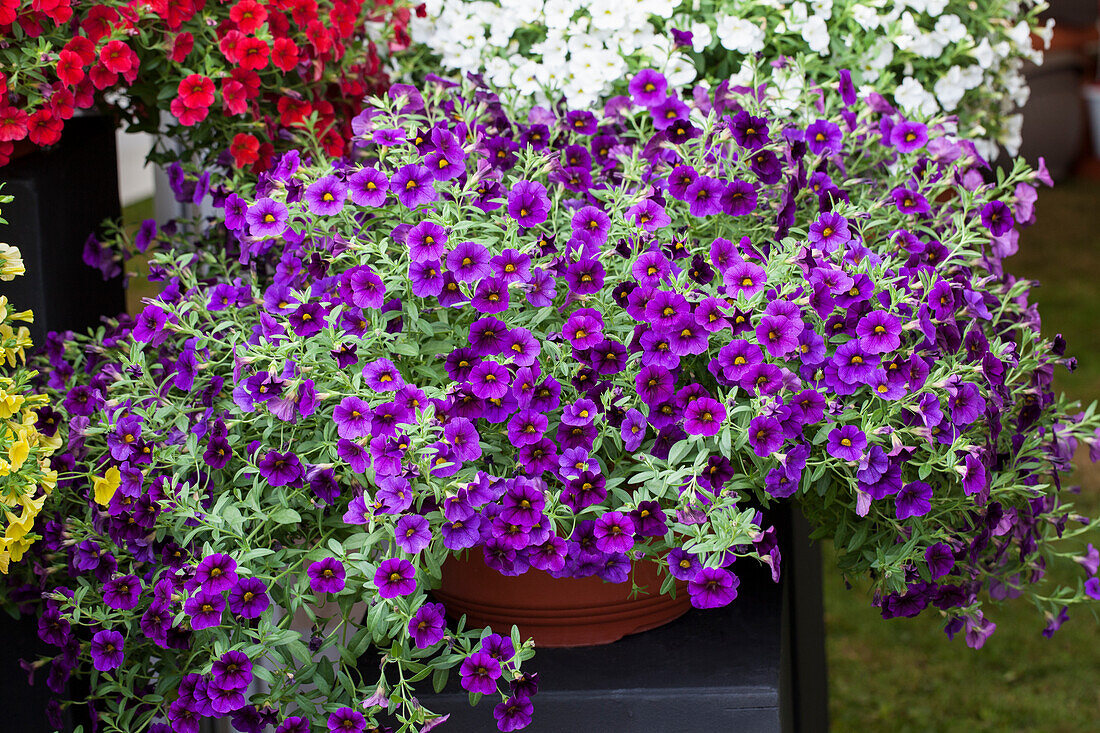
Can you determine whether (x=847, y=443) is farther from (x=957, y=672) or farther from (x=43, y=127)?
(x=957, y=672)

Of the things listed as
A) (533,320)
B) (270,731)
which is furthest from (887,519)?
(270,731)

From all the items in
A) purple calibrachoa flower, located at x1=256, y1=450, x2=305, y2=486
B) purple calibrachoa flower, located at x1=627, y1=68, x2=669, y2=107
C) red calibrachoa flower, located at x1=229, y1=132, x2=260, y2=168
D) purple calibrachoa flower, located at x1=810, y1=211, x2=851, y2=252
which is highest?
purple calibrachoa flower, located at x1=627, y1=68, x2=669, y2=107

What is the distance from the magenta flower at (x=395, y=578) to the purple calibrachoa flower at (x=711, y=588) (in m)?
0.24

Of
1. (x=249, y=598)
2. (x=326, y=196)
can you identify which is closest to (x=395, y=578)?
(x=249, y=598)

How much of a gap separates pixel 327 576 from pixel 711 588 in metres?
0.34

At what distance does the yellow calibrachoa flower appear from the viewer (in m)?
1.04

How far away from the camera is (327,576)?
967 millimetres

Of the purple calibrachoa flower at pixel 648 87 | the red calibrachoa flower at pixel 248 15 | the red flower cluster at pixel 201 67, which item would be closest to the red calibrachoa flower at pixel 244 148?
the red flower cluster at pixel 201 67

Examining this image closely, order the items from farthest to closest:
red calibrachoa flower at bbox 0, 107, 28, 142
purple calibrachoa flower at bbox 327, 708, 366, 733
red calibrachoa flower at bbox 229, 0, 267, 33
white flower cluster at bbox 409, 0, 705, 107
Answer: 1. white flower cluster at bbox 409, 0, 705, 107
2. red calibrachoa flower at bbox 229, 0, 267, 33
3. red calibrachoa flower at bbox 0, 107, 28, 142
4. purple calibrachoa flower at bbox 327, 708, 366, 733

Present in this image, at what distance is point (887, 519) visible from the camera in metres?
1.09

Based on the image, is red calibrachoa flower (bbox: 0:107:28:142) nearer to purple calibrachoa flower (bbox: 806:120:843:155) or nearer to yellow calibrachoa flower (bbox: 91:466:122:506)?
yellow calibrachoa flower (bbox: 91:466:122:506)

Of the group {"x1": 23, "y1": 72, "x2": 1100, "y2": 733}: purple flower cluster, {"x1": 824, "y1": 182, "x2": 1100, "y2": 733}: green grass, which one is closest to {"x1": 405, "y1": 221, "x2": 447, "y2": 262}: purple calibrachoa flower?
{"x1": 23, "y1": 72, "x2": 1100, "y2": 733}: purple flower cluster

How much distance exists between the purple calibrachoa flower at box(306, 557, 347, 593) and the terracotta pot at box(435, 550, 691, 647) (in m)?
0.16

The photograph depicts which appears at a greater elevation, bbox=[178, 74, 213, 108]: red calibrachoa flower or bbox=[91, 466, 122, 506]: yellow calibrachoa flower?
bbox=[178, 74, 213, 108]: red calibrachoa flower
